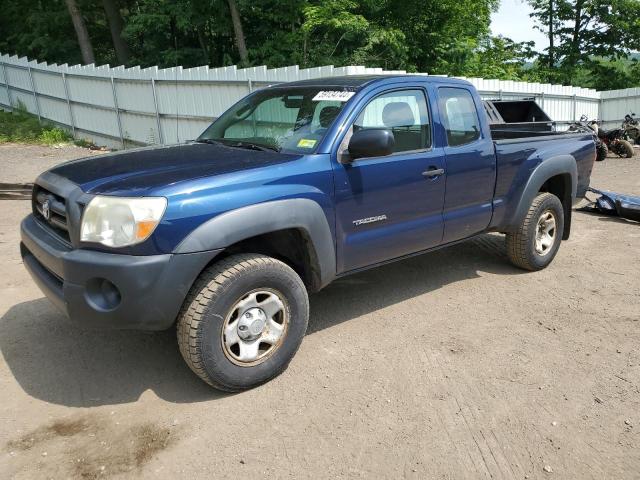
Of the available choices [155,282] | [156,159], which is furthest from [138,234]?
[156,159]

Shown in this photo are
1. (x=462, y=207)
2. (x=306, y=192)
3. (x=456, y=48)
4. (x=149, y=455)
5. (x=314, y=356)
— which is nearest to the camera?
(x=149, y=455)

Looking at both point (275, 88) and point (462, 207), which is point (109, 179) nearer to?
point (275, 88)

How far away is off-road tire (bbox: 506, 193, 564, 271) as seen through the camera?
520cm

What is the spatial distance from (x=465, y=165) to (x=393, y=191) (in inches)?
33.2

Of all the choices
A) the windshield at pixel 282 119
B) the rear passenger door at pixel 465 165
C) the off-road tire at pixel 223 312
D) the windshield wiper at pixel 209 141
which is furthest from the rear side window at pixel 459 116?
the off-road tire at pixel 223 312

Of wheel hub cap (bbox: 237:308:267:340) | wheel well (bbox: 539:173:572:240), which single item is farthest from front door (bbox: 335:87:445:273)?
wheel well (bbox: 539:173:572:240)

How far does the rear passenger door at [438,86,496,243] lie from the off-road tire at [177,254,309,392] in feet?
5.44

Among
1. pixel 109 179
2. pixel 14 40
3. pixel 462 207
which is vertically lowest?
pixel 462 207

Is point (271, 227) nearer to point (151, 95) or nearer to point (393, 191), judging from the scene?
point (393, 191)

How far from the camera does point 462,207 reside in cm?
455

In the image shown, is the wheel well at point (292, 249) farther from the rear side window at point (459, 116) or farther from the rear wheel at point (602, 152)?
the rear wheel at point (602, 152)

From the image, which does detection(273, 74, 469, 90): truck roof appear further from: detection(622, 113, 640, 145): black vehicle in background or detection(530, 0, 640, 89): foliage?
detection(530, 0, 640, 89): foliage

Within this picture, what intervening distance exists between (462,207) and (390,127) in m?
0.95

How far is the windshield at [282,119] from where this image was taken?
381cm
